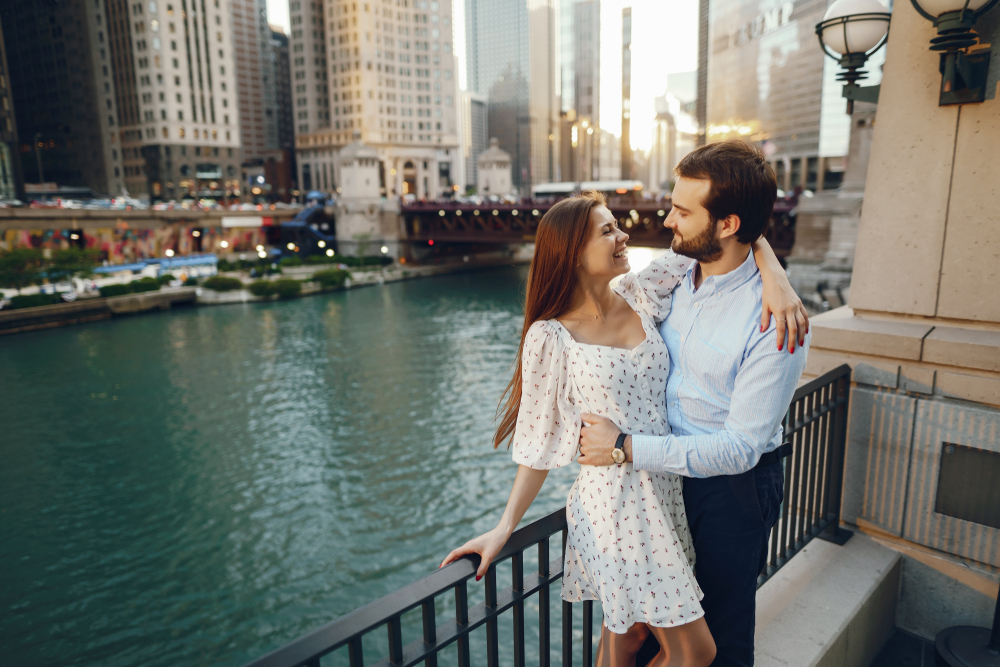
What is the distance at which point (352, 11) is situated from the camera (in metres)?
111

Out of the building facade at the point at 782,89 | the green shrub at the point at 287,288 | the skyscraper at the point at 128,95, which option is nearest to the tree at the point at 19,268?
the green shrub at the point at 287,288


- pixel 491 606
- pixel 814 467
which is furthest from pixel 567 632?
pixel 814 467

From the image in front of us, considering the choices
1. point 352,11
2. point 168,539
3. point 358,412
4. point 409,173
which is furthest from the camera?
point 409,173

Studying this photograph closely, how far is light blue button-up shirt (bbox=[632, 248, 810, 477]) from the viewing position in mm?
2057

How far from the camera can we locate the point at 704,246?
230 cm

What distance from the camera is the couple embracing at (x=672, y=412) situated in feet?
6.94

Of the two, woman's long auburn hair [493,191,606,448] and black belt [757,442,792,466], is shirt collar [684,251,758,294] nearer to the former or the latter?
woman's long auburn hair [493,191,606,448]

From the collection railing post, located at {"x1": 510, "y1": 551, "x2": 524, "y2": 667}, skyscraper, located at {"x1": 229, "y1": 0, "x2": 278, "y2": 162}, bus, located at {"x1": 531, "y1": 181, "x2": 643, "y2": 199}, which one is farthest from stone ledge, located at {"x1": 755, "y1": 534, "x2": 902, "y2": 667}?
skyscraper, located at {"x1": 229, "y1": 0, "x2": 278, "y2": 162}

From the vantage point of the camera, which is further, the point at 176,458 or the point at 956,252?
the point at 176,458

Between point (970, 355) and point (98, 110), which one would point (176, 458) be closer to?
point (970, 355)

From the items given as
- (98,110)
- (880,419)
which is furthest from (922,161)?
(98,110)

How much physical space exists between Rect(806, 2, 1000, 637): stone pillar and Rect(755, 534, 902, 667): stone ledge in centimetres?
26

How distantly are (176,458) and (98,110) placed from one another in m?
101

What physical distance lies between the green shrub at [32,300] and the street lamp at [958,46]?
44.4 metres
